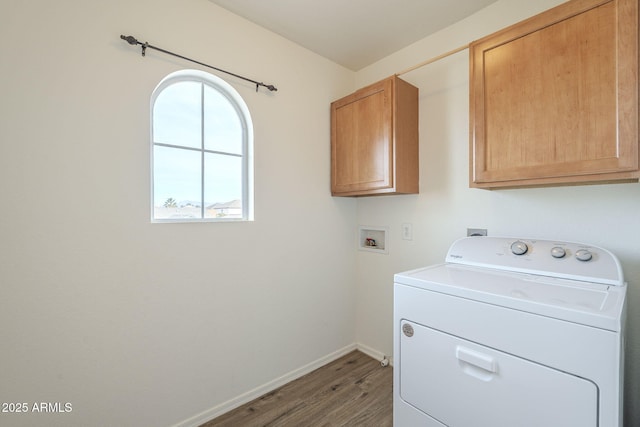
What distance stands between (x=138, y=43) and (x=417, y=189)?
1.88 metres

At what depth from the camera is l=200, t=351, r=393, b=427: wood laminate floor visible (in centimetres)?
169

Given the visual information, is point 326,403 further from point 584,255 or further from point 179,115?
point 179,115

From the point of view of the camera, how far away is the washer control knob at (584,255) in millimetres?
1240

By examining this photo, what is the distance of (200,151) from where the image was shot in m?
1.79

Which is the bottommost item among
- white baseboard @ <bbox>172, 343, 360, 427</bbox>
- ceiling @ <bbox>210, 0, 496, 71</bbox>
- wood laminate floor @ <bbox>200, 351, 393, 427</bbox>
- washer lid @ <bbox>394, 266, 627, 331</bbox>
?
wood laminate floor @ <bbox>200, 351, 393, 427</bbox>

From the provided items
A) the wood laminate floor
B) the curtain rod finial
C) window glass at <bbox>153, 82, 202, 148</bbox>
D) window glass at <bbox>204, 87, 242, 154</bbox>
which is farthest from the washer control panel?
the curtain rod finial

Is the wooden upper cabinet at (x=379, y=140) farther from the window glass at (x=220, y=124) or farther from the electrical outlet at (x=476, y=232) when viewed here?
the window glass at (x=220, y=124)

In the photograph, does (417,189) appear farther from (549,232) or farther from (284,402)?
(284,402)

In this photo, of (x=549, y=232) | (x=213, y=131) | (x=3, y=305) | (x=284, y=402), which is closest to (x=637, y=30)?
(x=549, y=232)

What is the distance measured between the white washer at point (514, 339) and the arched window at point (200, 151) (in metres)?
1.22

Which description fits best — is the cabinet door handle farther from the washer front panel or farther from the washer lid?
Result: the washer lid

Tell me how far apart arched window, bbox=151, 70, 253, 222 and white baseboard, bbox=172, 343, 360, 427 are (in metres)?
1.14

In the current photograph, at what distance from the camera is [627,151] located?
1092 millimetres

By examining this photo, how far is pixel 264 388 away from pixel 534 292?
5.63 ft
